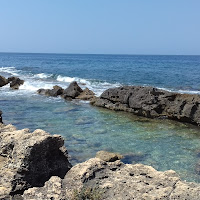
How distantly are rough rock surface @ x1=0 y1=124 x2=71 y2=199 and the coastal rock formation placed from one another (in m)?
11.2

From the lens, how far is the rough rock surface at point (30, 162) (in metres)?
4.77

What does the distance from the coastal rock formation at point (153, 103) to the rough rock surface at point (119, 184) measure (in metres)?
10.8

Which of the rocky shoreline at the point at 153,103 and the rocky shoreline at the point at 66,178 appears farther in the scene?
the rocky shoreline at the point at 153,103

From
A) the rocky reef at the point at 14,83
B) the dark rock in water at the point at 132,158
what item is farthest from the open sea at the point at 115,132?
the rocky reef at the point at 14,83

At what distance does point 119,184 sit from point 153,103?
42.4ft

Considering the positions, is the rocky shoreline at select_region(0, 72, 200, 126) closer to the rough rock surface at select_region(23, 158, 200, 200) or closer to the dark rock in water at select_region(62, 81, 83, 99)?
the dark rock in water at select_region(62, 81, 83, 99)

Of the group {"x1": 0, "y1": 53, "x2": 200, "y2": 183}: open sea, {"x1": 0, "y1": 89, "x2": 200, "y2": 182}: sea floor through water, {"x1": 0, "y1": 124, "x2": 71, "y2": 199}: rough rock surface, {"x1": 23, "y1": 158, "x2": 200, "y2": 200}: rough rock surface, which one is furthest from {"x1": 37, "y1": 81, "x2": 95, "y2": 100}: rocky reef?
{"x1": 23, "y1": 158, "x2": 200, "y2": 200}: rough rock surface

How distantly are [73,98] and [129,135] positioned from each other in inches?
433

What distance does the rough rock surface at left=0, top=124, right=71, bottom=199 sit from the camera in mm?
4770

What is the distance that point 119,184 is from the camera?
4699mm

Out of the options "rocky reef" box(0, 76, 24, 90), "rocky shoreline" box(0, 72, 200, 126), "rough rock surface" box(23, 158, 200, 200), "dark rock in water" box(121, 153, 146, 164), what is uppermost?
"rough rock surface" box(23, 158, 200, 200)

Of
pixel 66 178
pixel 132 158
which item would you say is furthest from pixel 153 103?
pixel 66 178

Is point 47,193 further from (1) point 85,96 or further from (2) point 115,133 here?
(1) point 85,96

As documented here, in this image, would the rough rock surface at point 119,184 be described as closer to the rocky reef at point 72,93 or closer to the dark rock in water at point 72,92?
the rocky reef at point 72,93
